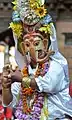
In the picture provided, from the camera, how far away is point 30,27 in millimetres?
4988

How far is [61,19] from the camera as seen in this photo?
1326cm

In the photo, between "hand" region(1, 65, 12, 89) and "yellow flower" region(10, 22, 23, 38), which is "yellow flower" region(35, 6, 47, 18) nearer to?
"yellow flower" region(10, 22, 23, 38)

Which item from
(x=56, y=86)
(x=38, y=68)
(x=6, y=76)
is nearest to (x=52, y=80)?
(x=56, y=86)

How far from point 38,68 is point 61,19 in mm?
8393

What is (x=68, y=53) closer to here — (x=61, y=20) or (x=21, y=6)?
(x=61, y=20)

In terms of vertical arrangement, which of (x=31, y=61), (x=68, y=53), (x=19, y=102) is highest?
(x=31, y=61)

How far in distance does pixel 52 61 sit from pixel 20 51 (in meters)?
0.31

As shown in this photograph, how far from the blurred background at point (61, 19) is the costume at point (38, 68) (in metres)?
7.53

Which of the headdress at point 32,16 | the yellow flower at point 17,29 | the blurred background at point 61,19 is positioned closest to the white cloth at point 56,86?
the headdress at point 32,16

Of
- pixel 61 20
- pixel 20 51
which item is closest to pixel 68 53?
pixel 61 20

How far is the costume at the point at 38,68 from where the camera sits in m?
4.81

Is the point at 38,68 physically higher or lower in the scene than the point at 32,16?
lower

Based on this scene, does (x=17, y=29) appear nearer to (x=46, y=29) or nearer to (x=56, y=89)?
(x=46, y=29)

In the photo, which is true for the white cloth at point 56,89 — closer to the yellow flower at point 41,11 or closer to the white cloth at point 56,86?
the white cloth at point 56,86
